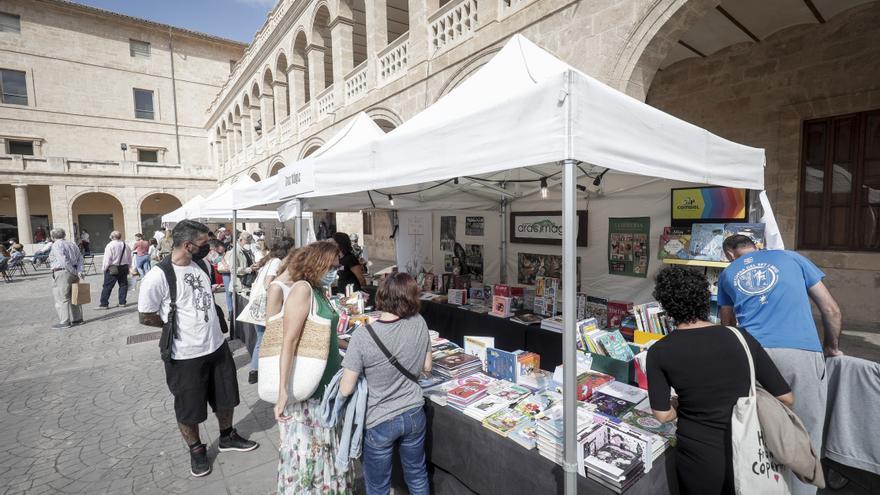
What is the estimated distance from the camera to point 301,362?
7.33ft

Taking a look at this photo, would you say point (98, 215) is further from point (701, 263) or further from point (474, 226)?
point (701, 263)

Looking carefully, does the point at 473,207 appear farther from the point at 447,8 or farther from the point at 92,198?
the point at 92,198

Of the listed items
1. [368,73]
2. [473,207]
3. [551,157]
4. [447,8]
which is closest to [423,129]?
[551,157]

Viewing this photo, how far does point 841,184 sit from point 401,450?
790 cm

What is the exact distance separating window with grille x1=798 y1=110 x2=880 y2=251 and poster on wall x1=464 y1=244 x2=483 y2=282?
17.7 feet

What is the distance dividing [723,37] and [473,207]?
5.22 metres

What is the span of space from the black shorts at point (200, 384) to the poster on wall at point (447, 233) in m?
3.98

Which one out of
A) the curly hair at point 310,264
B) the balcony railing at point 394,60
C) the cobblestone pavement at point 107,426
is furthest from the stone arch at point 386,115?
the curly hair at point 310,264

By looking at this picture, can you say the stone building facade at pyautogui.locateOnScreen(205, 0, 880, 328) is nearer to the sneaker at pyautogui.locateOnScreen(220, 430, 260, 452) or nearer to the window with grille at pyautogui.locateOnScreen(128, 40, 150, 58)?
the sneaker at pyautogui.locateOnScreen(220, 430, 260, 452)

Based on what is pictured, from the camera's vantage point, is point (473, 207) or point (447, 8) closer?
point (473, 207)

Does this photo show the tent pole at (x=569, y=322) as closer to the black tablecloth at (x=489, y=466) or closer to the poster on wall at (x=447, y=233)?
the black tablecloth at (x=489, y=466)

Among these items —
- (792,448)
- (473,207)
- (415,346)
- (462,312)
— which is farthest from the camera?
(473,207)

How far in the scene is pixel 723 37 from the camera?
650cm

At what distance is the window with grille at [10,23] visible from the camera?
86.4 ft
